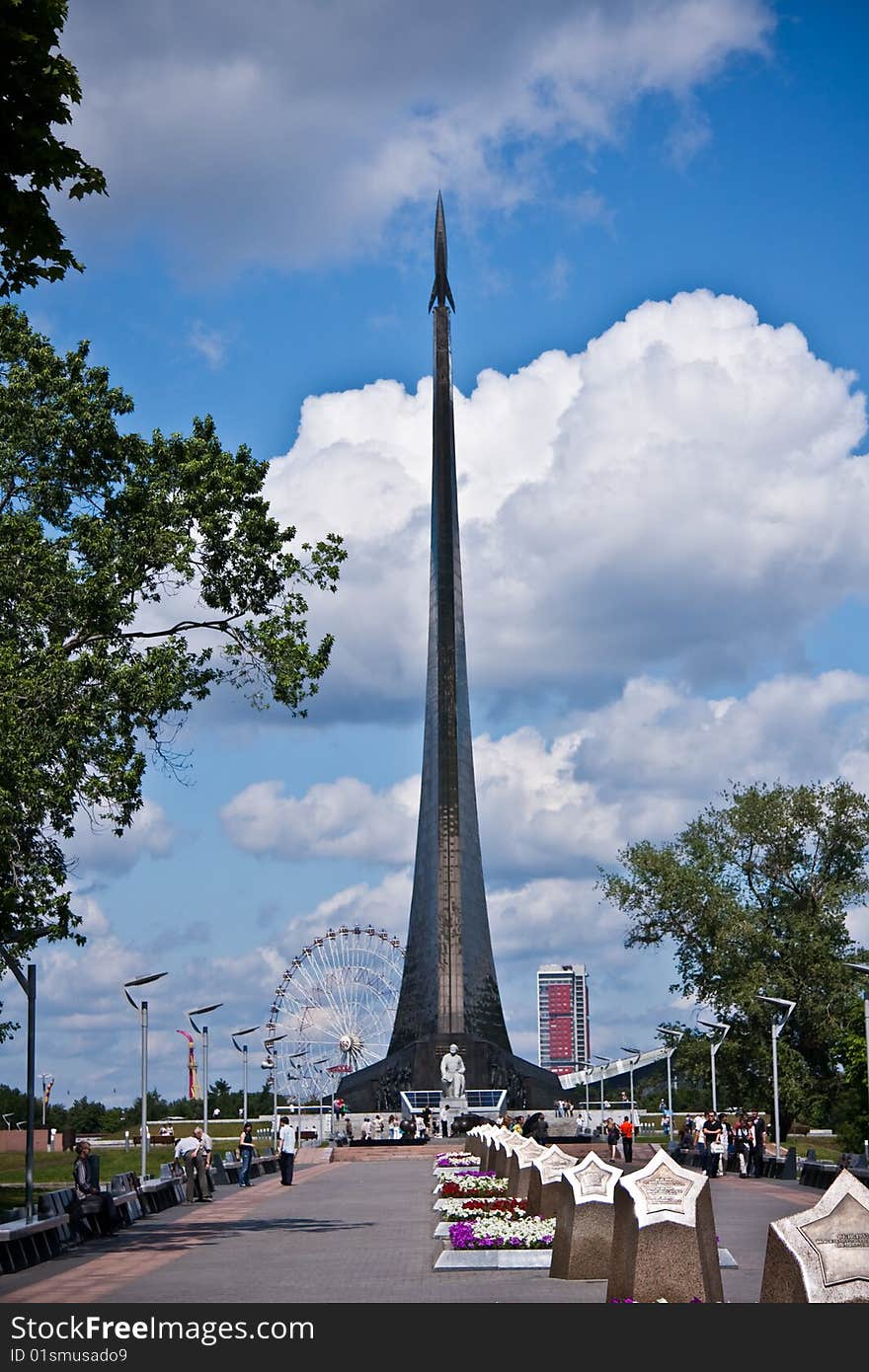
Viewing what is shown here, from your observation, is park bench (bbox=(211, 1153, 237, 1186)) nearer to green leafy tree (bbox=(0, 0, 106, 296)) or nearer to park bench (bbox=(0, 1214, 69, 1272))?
park bench (bbox=(0, 1214, 69, 1272))

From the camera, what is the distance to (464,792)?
201ft

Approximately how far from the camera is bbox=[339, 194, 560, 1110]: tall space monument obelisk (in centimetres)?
5694

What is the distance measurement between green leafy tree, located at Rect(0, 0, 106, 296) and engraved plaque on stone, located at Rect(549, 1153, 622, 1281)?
7.58 metres

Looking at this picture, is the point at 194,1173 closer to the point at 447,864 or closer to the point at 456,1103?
the point at 456,1103

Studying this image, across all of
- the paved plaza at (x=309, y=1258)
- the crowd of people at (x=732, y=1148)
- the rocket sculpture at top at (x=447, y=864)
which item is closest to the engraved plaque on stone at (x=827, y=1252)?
the paved plaza at (x=309, y=1258)

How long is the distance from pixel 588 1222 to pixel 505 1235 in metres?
2.04

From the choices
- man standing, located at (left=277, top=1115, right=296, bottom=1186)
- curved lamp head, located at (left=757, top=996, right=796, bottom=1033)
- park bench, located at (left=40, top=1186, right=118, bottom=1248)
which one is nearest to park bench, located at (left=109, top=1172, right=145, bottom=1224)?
park bench, located at (left=40, top=1186, right=118, bottom=1248)

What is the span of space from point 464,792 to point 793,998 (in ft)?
56.0

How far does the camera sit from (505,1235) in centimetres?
1476

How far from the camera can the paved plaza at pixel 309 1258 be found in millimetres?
12422

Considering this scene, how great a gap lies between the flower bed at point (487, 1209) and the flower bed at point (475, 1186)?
181cm

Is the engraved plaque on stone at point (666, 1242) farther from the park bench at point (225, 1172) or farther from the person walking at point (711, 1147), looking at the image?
the park bench at point (225, 1172)

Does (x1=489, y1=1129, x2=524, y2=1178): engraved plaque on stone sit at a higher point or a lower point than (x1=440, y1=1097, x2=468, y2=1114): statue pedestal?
higher

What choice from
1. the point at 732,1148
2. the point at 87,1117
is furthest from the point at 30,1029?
the point at 87,1117
